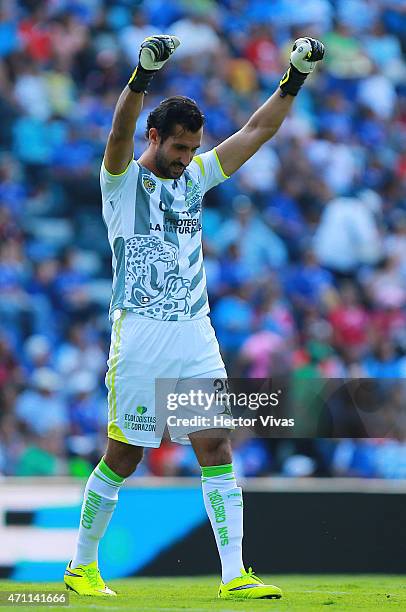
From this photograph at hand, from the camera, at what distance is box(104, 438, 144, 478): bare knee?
6.55 m

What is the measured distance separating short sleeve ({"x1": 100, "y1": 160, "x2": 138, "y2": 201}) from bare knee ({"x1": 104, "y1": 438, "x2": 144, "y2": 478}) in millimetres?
1227

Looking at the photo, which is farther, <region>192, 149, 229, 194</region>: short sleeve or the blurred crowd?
the blurred crowd

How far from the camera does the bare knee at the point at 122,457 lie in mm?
6555

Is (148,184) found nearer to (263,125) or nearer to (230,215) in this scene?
(263,125)

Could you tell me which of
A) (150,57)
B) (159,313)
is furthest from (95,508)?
(150,57)

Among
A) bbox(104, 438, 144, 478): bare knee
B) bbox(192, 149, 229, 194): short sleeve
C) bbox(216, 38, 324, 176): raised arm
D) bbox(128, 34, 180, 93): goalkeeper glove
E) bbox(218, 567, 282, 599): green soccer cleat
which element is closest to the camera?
bbox(128, 34, 180, 93): goalkeeper glove

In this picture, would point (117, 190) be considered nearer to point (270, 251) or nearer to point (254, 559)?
point (254, 559)

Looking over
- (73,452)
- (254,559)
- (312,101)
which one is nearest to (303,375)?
(73,452)

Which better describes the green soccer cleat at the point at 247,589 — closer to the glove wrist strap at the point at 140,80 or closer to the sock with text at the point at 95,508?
the sock with text at the point at 95,508

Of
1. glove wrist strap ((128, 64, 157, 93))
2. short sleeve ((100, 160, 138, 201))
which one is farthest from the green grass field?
glove wrist strap ((128, 64, 157, 93))

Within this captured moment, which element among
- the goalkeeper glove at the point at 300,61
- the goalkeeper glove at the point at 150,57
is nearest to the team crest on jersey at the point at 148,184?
the goalkeeper glove at the point at 150,57

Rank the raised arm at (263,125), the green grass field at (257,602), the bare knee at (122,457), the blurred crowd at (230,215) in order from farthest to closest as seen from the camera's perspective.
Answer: the blurred crowd at (230,215) < the raised arm at (263,125) < the bare knee at (122,457) < the green grass field at (257,602)

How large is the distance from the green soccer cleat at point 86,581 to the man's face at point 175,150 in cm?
202

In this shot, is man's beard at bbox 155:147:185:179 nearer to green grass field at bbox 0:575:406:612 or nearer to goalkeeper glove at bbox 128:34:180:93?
goalkeeper glove at bbox 128:34:180:93
